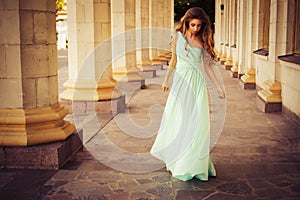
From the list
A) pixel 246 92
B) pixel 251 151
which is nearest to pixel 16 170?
pixel 251 151

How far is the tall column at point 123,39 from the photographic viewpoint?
42.3 feet

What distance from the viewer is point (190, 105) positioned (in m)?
4.88

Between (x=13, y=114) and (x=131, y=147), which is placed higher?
(x=13, y=114)

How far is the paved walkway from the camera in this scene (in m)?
4.44

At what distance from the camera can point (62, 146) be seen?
538cm

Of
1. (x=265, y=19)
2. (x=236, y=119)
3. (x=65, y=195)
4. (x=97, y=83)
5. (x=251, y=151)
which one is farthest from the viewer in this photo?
(x=265, y=19)

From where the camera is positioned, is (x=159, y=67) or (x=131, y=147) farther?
(x=159, y=67)

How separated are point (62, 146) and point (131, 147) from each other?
4.04ft

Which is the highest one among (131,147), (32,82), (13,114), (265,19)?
(265,19)

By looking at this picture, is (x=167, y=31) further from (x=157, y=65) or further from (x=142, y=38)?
(x=142, y=38)

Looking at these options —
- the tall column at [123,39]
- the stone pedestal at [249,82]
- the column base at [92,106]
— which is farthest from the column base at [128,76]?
the column base at [92,106]

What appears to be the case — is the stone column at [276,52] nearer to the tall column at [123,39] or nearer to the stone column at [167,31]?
the tall column at [123,39]

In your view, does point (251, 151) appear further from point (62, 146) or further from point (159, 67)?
point (159, 67)

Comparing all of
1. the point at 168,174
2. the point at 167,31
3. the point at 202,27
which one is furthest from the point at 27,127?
the point at 167,31
